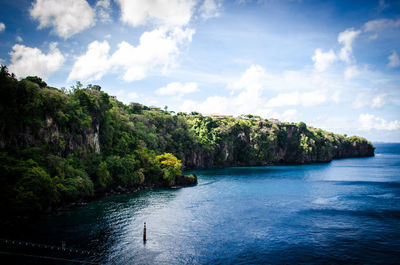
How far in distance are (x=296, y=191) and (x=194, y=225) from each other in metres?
36.6

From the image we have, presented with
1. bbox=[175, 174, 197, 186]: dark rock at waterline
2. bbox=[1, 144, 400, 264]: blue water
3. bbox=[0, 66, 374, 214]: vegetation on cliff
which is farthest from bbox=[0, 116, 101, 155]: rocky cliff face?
bbox=[175, 174, 197, 186]: dark rock at waterline

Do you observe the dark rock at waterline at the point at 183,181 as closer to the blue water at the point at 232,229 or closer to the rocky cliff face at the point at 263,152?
the blue water at the point at 232,229

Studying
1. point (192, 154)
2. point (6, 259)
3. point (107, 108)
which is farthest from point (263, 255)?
point (192, 154)

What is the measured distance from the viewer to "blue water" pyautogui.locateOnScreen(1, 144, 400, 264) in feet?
95.2

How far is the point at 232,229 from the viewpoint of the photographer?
3753 cm

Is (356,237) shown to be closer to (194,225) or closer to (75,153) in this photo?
(194,225)

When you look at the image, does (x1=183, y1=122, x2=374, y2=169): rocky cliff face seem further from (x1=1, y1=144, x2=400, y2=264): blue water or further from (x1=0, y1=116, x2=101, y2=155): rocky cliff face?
(x1=1, y1=144, x2=400, y2=264): blue water

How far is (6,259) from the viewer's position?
2592cm

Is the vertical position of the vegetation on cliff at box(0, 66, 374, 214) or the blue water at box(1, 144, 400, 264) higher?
the vegetation on cliff at box(0, 66, 374, 214)

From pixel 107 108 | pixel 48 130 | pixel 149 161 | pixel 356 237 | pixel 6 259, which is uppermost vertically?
pixel 107 108

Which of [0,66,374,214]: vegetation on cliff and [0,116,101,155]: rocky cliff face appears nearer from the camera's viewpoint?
[0,66,374,214]: vegetation on cliff

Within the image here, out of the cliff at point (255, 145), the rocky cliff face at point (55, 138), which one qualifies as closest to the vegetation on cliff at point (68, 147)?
the rocky cliff face at point (55, 138)

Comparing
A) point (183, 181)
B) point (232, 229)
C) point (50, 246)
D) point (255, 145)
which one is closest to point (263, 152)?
point (255, 145)

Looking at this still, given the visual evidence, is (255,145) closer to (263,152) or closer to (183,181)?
(263,152)
